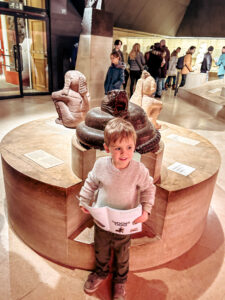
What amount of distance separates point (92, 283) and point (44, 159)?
1.27 metres

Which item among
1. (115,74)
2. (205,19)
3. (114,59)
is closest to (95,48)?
(115,74)

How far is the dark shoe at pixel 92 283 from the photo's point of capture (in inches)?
75.6

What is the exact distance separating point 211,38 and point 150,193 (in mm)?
15196

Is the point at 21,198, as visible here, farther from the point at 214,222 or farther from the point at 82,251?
the point at 214,222

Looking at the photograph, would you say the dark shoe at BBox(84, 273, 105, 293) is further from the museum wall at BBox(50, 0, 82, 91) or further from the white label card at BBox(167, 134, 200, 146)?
the museum wall at BBox(50, 0, 82, 91)

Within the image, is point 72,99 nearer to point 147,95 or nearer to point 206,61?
point 147,95

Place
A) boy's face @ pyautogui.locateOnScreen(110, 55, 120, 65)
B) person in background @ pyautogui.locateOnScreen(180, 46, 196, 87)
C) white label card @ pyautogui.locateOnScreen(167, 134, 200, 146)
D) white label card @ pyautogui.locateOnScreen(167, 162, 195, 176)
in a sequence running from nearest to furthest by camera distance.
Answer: white label card @ pyautogui.locateOnScreen(167, 162, 195, 176), white label card @ pyautogui.locateOnScreen(167, 134, 200, 146), boy's face @ pyautogui.locateOnScreen(110, 55, 120, 65), person in background @ pyautogui.locateOnScreen(180, 46, 196, 87)

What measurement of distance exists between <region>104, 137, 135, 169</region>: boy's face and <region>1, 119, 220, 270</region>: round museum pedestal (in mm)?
668

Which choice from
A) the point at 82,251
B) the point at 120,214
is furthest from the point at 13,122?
the point at 120,214

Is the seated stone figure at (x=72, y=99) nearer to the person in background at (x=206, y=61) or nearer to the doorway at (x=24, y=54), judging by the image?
the doorway at (x=24, y=54)

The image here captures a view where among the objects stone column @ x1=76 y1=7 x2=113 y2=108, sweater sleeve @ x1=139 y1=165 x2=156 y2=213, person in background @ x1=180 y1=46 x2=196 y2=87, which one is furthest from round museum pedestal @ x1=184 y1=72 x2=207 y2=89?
sweater sleeve @ x1=139 y1=165 x2=156 y2=213

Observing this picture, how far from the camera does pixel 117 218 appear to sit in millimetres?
1566

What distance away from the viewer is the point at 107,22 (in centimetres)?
739

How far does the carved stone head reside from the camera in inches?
84.4
